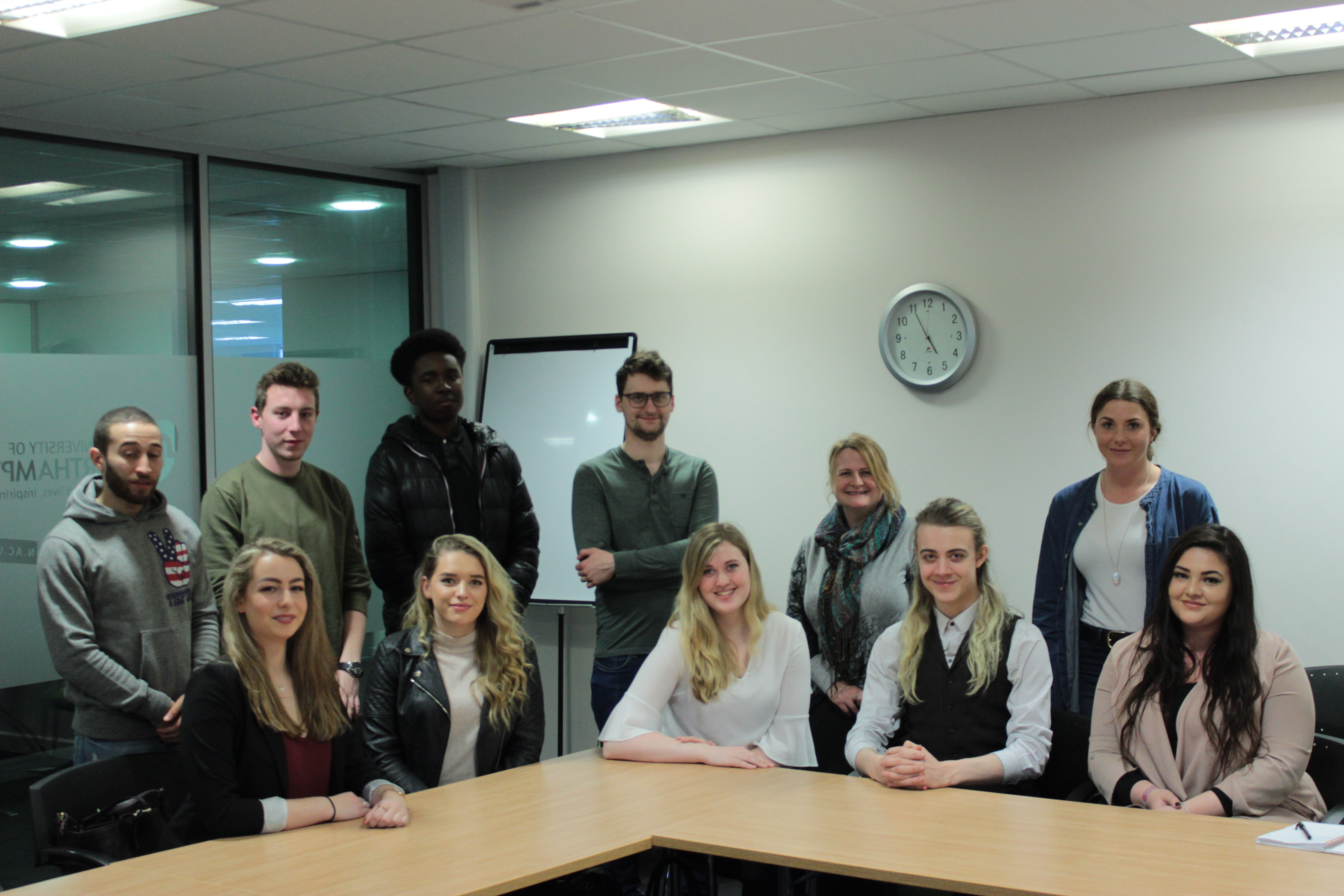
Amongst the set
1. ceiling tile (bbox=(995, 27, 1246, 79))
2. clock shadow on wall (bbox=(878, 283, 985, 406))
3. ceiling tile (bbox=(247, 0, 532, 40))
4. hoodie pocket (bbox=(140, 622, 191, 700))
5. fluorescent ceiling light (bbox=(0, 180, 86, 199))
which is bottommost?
hoodie pocket (bbox=(140, 622, 191, 700))

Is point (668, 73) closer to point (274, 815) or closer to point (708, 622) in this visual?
point (708, 622)

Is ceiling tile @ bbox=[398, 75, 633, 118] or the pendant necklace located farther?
ceiling tile @ bbox=[398, 75, 633, 118]

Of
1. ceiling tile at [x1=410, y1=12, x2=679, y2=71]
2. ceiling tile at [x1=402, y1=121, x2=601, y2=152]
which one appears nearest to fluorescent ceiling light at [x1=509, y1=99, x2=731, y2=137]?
ceiling tile at [x1=402, y1=121, x2=601, y2=152]

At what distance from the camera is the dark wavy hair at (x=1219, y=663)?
3.10 metres

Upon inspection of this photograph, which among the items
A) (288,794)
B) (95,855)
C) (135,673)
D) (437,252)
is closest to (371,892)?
(288,794)

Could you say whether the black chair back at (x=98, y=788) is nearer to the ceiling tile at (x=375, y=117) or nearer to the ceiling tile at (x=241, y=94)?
the ceiling tile at (x=241, y=94)

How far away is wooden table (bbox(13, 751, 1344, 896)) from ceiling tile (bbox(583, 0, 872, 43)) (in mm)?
2117

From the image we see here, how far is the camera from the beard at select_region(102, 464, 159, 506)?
3.63 m

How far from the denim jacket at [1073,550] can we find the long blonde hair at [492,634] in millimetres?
1518

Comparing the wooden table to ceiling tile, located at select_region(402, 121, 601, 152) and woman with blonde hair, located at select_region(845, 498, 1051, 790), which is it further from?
ceiling tile, located at select_region(402, 121, 601, 152)

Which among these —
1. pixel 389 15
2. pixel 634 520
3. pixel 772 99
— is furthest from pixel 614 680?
pixel 772 99

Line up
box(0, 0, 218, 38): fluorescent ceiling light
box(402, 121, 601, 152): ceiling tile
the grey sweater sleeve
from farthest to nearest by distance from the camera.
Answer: box(402, 121, 601, 152): ceiling tile < box(0, 0, 218, 38): fluorescent ceiling light < the grey sweater sleeve

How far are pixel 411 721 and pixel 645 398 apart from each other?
1311 millimetres

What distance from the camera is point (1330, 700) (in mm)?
3758
